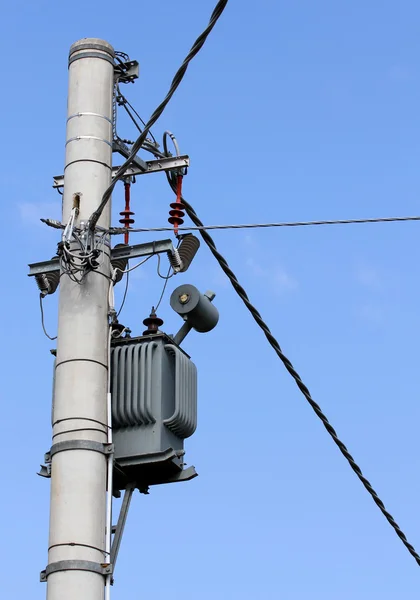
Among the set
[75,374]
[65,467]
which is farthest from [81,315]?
[65,467]

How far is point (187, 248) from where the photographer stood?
41.0 ft

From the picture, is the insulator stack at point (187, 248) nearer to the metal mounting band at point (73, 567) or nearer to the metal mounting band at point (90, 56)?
the metal mounting band at point (90, 56)

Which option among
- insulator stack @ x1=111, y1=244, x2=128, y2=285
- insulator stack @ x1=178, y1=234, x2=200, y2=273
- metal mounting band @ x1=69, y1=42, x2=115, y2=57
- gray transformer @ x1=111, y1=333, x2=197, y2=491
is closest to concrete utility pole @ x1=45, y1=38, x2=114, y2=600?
metal mounting band @ x1=69, y1=42, x2=115, y2=57

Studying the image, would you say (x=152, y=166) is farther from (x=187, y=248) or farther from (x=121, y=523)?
(x=121, y=523)

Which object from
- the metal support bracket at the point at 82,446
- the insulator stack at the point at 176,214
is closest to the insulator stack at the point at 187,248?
the insulator stack at the point at 176,214

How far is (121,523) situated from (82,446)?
28.7 inches

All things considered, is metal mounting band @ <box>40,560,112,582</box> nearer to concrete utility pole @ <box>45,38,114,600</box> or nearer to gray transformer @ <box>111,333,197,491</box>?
concrete utility pole @ <box>45,38,114,600</box>

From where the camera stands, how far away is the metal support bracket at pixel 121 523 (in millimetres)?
11250

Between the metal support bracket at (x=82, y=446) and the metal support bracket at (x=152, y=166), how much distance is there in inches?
103

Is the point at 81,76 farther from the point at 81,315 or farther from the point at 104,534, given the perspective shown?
the point at 104,534

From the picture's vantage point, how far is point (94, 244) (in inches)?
469

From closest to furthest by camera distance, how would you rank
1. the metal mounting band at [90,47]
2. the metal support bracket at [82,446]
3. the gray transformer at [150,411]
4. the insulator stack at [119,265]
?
the metal support bracket at [82,446] → the gray transformer at [150,411] → the insulator stack at [119,265] → the metal mounting band at [90,47]

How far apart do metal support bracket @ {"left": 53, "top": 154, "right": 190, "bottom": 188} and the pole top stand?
3.13ft

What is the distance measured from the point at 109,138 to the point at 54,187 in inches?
33.3
